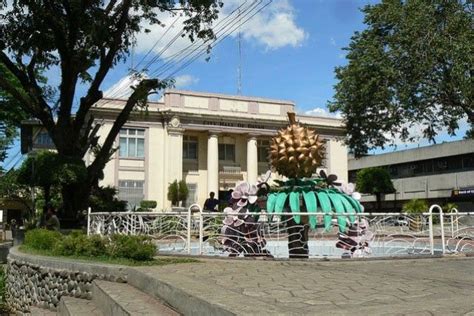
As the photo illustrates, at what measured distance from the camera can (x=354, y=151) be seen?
82.8 feet

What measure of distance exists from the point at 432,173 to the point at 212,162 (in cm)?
2355

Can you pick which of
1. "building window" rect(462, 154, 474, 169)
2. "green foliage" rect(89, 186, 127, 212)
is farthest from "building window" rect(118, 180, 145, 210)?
"building window" rect(462, 154, 474, 169)

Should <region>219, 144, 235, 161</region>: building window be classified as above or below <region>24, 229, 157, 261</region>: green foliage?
above

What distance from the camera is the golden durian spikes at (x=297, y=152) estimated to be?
34.9 ft

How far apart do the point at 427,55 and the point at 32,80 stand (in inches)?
525

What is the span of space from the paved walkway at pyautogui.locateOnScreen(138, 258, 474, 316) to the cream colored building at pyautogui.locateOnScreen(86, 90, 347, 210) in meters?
32.9

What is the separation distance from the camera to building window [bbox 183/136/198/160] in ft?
149

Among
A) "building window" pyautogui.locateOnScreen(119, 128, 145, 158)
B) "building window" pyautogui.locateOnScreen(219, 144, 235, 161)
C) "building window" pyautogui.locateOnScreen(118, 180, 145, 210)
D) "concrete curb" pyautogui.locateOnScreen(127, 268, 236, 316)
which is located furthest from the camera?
"building window" pyautogui.locateOnScreen(219, 144, 235, 161)

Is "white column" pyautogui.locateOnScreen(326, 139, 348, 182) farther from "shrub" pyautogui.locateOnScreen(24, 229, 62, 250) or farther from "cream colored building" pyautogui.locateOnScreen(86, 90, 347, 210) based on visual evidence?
"shrub" pyautogui.locateOnScreen(24, 229, 62, 250)

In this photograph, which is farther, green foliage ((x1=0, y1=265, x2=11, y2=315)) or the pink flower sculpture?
green foliage ((x1=0, y1=265, x2=11, y2=315))

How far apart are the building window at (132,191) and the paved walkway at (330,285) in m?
33.7

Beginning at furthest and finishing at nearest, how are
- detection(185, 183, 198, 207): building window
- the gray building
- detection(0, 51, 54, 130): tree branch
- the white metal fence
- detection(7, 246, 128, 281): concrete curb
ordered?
the gray building
detection(185, 183, 198, 207): building window
detection(0, 51, 54, 130): tree branch
the white metal fence
detection(7, 246, 128, 281): concrete curb

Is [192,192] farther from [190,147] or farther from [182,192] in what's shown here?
[190,147]

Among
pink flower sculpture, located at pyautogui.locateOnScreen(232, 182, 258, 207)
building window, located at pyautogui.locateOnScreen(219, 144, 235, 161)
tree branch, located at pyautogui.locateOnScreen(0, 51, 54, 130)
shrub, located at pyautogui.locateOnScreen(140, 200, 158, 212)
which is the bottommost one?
pink flower sculpture, located at pyautogui.locateOnScreen(232, 182, 258, 207)
